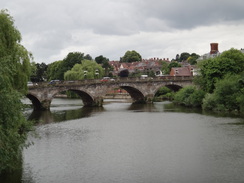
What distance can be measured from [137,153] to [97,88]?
4341 centimetres

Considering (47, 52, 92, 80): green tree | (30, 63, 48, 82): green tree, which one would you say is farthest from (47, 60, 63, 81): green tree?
(30, 63, 48, 82): green tree

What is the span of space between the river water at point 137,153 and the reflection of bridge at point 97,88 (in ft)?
61.4

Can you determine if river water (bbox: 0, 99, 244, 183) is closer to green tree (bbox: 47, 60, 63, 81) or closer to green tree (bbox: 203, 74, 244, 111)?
green tree (bbox: 203, 74, 244, 111)

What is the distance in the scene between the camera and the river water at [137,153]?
24000 mm

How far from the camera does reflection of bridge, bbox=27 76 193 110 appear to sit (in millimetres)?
64938

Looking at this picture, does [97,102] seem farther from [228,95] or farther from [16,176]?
[16,176]

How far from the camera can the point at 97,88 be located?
72.8 m

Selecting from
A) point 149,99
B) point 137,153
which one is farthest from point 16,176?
point 149,99

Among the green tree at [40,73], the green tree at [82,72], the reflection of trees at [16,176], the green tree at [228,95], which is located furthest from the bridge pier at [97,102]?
the green tree at [40,73]

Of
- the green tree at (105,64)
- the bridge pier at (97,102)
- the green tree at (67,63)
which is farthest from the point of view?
the green tree at (105,64)

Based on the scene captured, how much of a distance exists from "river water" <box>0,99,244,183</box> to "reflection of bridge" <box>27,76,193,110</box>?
1873 centimetres

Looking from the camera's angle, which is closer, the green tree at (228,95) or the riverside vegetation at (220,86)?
the green tree at (228,95)

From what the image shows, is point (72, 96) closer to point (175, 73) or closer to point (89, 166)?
point (175, 73)

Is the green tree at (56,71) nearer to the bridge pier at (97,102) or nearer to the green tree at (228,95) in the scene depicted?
the bridge pier at (97,102)
